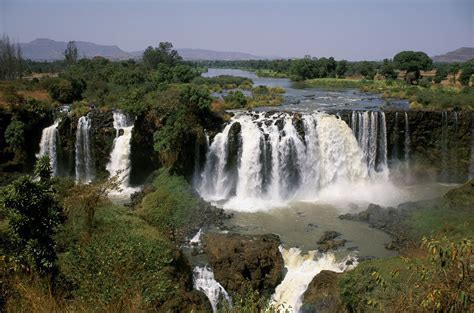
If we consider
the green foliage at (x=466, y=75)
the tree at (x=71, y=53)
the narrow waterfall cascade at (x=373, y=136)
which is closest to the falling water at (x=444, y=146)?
the narrow waterfall cascade at (x=373, y=136)

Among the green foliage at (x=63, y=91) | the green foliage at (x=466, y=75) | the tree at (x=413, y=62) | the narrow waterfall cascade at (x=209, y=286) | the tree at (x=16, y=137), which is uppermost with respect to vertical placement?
the tree at (x=413, y=62)

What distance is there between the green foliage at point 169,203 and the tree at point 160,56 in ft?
142

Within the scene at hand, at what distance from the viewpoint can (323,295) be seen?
12797mm

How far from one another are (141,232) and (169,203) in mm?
4715

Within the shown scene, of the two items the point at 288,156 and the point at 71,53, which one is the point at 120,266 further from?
the point at 71,53

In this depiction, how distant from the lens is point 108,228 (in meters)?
14.3

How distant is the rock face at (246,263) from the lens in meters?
14.2

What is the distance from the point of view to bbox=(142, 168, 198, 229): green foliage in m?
18.4

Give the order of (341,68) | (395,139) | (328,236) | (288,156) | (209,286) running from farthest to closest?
(341,68), (395,139), (288,156), (328,236), (209,286)

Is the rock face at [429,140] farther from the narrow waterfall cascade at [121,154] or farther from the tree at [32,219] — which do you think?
the tree at [32,219]

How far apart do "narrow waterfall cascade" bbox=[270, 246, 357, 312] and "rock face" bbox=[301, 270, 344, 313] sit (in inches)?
16.0

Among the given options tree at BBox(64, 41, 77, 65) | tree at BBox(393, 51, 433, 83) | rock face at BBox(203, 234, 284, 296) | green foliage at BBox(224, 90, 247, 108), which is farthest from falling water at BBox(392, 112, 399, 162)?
tree at BBox(64, 41, 77, 65)

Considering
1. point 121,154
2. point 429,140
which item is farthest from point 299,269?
point 429,140

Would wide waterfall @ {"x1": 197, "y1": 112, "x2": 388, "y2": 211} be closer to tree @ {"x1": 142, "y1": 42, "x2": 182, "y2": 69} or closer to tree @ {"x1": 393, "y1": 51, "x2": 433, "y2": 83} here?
tree @ {"x1": 393, "y1": 51, "x2": 433, "y2": 83}
